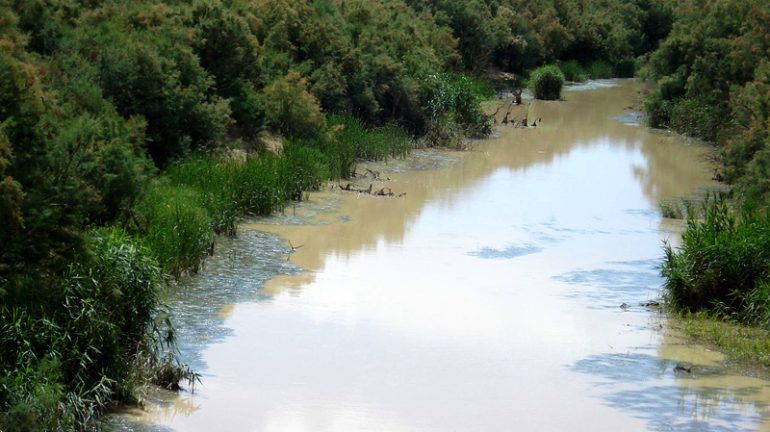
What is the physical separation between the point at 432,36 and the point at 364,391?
31658mm

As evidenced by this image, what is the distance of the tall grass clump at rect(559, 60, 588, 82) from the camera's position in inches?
2238

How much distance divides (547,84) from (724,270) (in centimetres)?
3338

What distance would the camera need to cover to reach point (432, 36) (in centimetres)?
4322

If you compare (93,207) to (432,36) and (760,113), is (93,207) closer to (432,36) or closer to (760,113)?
(760,113)

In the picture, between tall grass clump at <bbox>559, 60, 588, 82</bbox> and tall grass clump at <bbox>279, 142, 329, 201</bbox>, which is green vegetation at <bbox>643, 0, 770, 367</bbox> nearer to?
tall grass clump at <bbox>279, 142, 329, 201</bbox>

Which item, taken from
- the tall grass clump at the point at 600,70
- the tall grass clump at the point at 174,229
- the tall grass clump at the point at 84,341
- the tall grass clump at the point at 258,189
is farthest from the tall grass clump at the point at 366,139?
the tall grass clump at the point at 600,70

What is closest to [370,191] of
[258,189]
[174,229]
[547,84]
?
[258,189]

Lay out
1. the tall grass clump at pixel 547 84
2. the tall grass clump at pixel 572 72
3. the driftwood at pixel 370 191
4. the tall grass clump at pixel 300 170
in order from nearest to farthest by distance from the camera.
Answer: the tall grass clump at pixel 300 170 → the driftwood at pixel 370 191 → the tall grass clump at pixel 547 84 → the tall grass clump at pixel 572 72

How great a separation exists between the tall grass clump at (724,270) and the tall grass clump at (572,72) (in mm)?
40989

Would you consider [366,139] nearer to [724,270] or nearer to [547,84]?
[724,270]

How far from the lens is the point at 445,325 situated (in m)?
15.6

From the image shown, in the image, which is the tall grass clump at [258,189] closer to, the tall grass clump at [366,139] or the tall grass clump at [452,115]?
the tall grass clump at [366,139]

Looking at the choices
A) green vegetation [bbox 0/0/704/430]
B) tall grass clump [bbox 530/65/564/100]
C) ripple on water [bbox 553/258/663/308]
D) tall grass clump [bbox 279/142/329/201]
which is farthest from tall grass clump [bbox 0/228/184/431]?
tall grass clump [bbox 530/65/564/100]

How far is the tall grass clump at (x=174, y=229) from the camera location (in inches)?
635
